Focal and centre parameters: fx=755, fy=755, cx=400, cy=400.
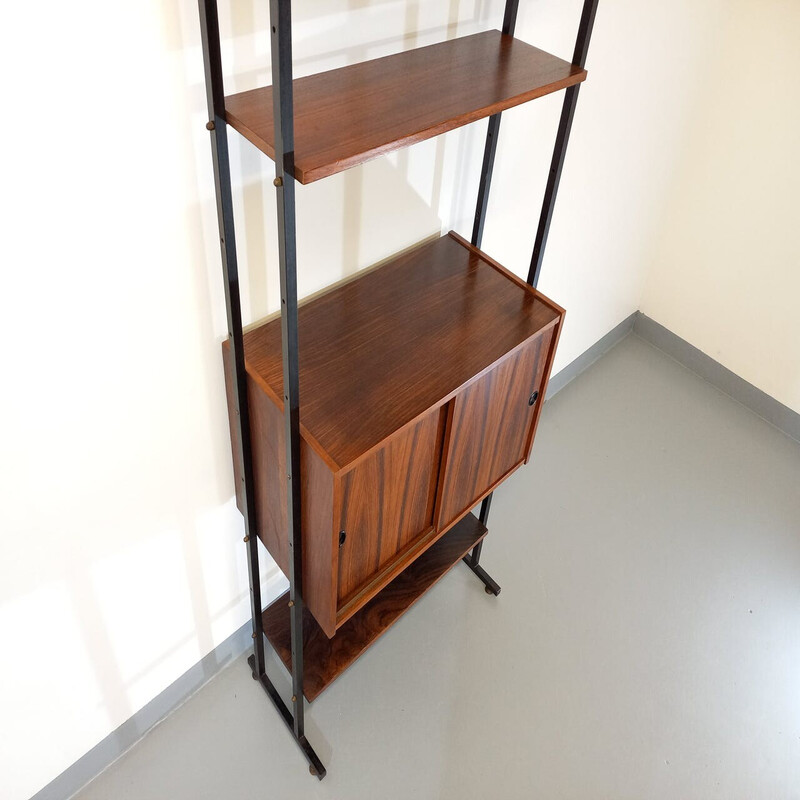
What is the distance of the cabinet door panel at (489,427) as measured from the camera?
158 cm

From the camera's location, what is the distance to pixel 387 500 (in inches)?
59.7

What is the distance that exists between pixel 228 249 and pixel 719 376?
246cm

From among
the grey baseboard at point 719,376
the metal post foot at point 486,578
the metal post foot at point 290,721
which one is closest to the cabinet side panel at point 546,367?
the metal post foot at point 486,578

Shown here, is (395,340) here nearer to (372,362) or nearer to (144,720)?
(372,362)

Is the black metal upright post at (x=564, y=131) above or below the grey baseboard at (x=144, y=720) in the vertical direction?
above

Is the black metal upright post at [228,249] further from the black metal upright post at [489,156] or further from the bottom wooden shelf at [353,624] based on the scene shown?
the black metal upright post at [489,156]

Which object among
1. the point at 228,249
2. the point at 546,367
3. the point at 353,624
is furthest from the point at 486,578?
the point at 228,249

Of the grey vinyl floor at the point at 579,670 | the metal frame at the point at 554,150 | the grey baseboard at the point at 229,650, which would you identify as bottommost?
the grey vinyl floor at the point at 579,670

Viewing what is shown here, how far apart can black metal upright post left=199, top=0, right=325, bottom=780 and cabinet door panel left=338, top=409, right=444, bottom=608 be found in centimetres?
10

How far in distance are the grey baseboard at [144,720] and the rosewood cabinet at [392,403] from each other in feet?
1.76

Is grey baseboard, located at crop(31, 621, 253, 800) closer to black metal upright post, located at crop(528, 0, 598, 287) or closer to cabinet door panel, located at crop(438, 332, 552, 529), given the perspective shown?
cabinet door panel, located at crop(438, 332, 552, 529)

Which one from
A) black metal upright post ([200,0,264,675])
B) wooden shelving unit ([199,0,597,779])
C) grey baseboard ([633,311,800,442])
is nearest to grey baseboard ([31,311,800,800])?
grey baseboard ([633,311,800,442])

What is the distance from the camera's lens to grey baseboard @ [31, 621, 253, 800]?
1.82m

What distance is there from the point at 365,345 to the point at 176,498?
0.53 metres
